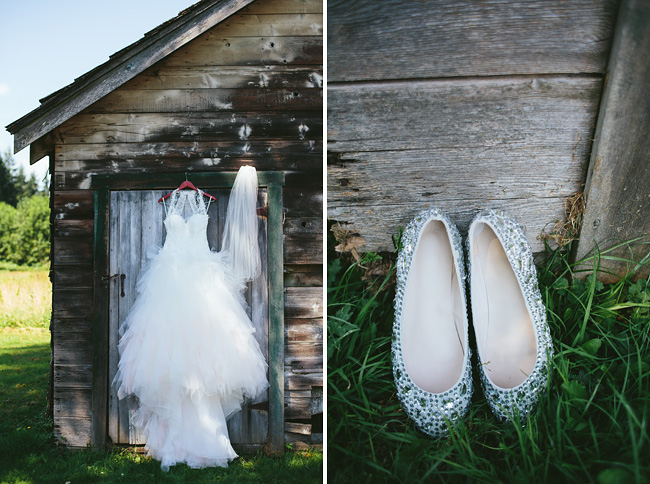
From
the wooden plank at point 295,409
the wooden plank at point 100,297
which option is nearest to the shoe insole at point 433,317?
the wooden plank at point 295,409

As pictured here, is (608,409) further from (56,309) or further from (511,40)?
(56,309)

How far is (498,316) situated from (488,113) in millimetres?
851

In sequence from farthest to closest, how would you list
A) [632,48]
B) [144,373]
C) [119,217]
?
[119,217] < [144,373] < [632,48]

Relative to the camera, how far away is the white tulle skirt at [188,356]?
1.98 meters

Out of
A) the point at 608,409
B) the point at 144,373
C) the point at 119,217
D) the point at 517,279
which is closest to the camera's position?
the point at 608,409

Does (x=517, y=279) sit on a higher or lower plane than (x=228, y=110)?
lower

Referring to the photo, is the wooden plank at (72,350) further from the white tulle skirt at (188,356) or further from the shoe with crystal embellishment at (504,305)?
the shoe with crystal embellishment at (504,305)

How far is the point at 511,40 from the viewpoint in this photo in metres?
1.62

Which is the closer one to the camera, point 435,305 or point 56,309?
point 435,305

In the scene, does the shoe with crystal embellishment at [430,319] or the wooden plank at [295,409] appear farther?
the wooden plank at [295,409]

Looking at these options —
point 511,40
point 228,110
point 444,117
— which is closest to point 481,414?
point 444,117

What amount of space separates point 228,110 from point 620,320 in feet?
6.64

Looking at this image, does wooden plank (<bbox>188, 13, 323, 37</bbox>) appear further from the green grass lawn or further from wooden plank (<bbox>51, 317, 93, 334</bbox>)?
the green grass lawn

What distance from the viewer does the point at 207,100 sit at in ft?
6.86
